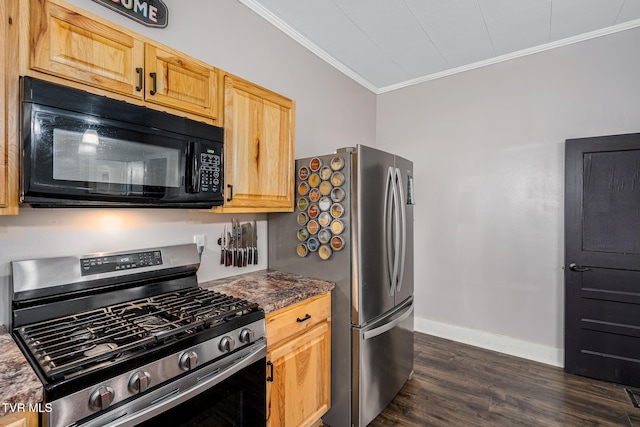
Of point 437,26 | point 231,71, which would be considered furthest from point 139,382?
point 437,26

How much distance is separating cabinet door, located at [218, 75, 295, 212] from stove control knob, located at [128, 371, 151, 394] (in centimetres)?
90

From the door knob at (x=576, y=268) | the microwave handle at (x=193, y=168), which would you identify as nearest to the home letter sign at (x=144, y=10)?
the microwave handle at (x=193, y=168)

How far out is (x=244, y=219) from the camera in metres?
2.26

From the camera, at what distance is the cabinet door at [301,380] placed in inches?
64.8

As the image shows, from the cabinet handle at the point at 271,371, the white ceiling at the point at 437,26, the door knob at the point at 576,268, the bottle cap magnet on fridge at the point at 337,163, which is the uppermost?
the white ceiling at the point at 437,26

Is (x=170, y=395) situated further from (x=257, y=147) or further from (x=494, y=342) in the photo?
(x=494, y=342)

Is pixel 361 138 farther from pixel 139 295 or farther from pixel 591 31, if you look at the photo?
pixel 139 295

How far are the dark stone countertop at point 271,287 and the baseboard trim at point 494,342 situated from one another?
202 cm

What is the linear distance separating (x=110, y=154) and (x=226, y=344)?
89 centimetres

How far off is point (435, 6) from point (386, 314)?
2195 mm

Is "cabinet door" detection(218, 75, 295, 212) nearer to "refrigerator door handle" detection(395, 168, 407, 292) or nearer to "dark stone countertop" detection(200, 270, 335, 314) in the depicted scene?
"dark stone countertop" detection(200, 270, 335, 314)

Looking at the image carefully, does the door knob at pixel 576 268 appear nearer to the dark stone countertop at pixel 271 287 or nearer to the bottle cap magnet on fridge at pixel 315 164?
the dark stone countertop at pixel 271 287

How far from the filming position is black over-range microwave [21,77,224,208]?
1095 millimetres

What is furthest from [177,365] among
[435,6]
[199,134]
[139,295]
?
[435,6]
